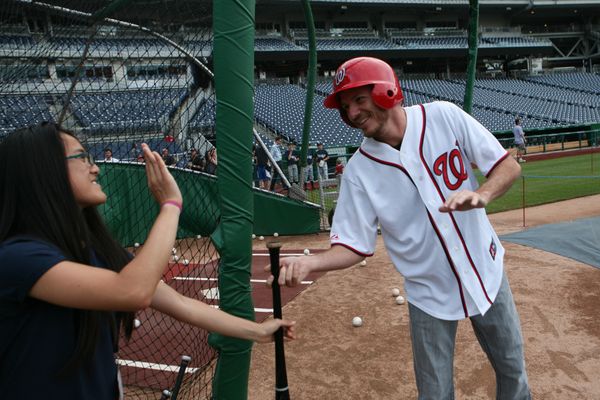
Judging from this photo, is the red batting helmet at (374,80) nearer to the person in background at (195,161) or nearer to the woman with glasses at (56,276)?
the woman with glasses at (56,276)

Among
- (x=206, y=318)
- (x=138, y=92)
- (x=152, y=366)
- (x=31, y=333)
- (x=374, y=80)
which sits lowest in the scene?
(x=152, y=366)

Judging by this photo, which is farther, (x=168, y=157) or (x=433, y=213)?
(x=168, y=157)

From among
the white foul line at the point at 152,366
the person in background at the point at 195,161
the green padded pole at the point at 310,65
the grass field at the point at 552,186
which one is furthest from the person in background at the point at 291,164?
the white foul line at the point at 152,366

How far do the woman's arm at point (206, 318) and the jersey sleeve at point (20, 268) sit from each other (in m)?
0.58

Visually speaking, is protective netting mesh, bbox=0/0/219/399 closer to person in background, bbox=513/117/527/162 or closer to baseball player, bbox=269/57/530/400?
baseball player, bbox=269/57/530/400

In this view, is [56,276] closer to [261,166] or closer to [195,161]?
[195,161]

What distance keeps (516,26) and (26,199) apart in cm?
5100

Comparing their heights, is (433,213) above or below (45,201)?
below

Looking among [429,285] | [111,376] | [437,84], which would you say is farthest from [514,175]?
[437,84]

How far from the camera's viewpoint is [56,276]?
1364 mm

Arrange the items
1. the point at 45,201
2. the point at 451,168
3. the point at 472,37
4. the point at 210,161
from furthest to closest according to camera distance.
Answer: the point at 210,161 < the point at 472,37 < the point at 451,168 < the point at 45,201

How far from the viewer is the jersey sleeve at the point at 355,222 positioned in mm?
2400

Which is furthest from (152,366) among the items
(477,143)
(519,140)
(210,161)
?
(519,140)

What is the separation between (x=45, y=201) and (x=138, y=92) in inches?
154
